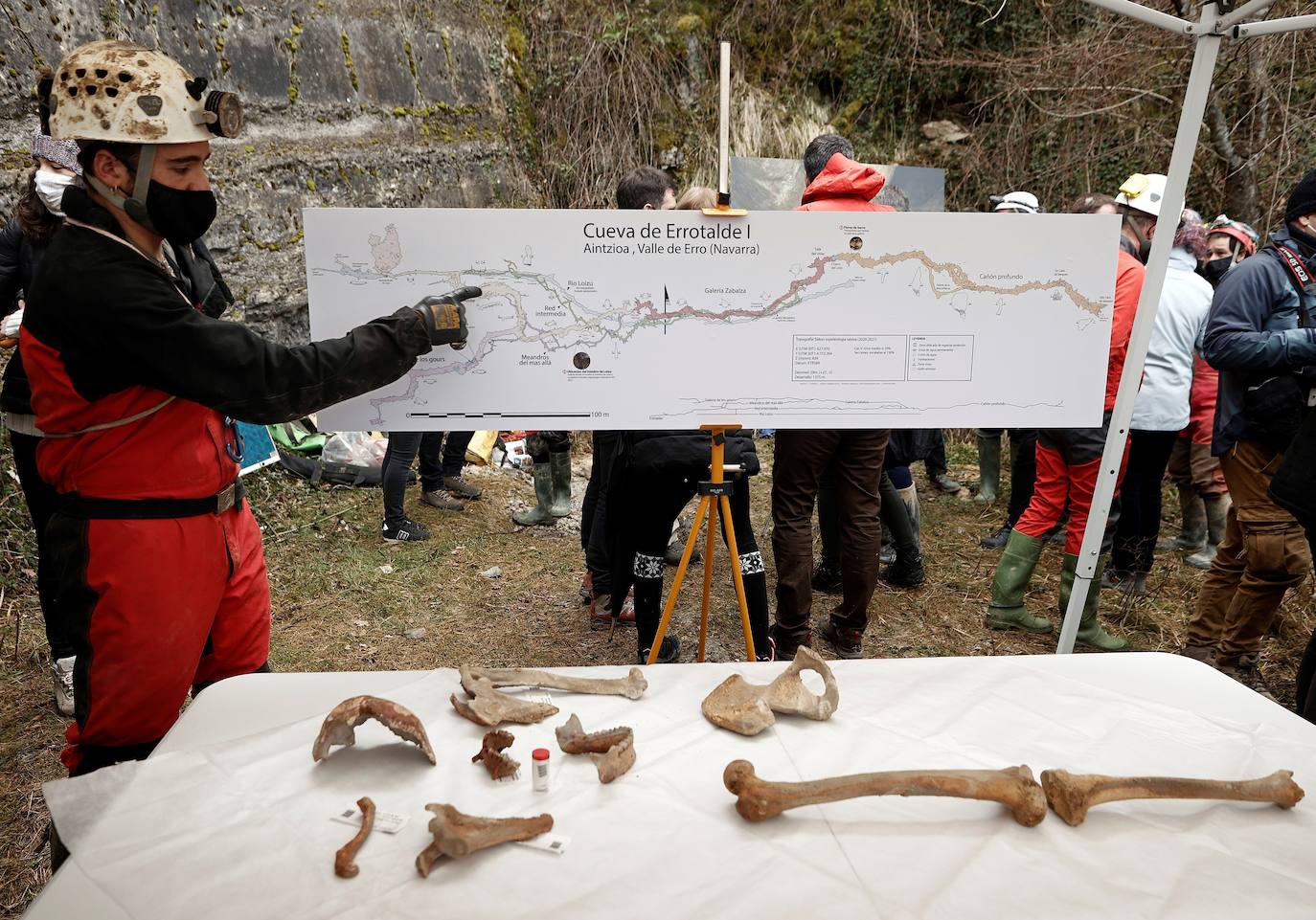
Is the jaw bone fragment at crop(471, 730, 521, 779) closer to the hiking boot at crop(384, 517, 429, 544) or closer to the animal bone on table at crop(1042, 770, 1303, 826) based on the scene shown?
the animal bone on table at crop(1042, 770, 1303, 826)

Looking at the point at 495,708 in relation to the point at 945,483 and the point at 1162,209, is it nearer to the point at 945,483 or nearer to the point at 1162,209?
the point at 1162,209

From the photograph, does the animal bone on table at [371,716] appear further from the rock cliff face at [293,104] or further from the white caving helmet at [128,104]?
the rock cliff face at [293,104]

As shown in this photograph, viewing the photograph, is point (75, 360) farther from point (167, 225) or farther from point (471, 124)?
point (471, 124)

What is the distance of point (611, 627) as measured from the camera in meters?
4.21

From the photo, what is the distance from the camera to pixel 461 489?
602 centimetres

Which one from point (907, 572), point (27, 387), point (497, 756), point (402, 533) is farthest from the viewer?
point (402, 533)

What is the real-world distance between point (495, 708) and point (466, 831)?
1.43 ft

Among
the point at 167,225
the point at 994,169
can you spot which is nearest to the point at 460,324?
the point at 167,225

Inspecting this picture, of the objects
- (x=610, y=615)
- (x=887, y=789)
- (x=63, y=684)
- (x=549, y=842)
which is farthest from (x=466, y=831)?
(x=610, y=615)

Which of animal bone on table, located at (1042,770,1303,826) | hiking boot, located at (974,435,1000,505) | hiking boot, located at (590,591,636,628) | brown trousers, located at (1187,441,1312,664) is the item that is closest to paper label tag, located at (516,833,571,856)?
animal bone on table, located at (1042,770,1303,826)

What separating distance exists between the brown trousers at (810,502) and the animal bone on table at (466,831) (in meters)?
2.06

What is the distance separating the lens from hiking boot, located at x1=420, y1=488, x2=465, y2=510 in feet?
18.9

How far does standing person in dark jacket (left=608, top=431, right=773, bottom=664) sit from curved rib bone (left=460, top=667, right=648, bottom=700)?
103 cm

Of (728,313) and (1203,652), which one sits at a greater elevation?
(728,313)
